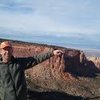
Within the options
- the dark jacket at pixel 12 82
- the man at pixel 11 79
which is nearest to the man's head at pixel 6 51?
the man at pixel 11 79

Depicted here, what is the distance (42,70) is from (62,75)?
190 cm

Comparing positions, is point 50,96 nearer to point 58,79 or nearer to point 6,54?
A: point 58,79

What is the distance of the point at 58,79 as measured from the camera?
97.1 ft

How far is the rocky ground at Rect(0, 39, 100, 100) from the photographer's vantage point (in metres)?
25.3

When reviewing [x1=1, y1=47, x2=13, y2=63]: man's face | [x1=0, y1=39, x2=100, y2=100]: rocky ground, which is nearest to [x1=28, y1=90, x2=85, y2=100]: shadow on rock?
[x1=0, y1=39, x2=100, y2=100]: rocky ground

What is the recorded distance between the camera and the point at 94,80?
33.9m

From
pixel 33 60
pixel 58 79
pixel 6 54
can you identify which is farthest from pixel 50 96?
pixel 6 54

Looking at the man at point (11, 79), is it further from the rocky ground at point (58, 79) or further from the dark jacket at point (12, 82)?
the rocky ground at point (58, 79)

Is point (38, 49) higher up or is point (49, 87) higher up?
point (38, 49)

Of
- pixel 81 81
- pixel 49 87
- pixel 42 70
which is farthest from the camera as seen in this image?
pixel 81 81

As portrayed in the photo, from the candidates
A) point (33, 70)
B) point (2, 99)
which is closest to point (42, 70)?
point (33, 70)

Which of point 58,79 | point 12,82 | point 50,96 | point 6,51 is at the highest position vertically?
point 6,51

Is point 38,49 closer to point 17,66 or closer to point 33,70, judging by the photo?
point 33,70

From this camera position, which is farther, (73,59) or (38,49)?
(73,59)
